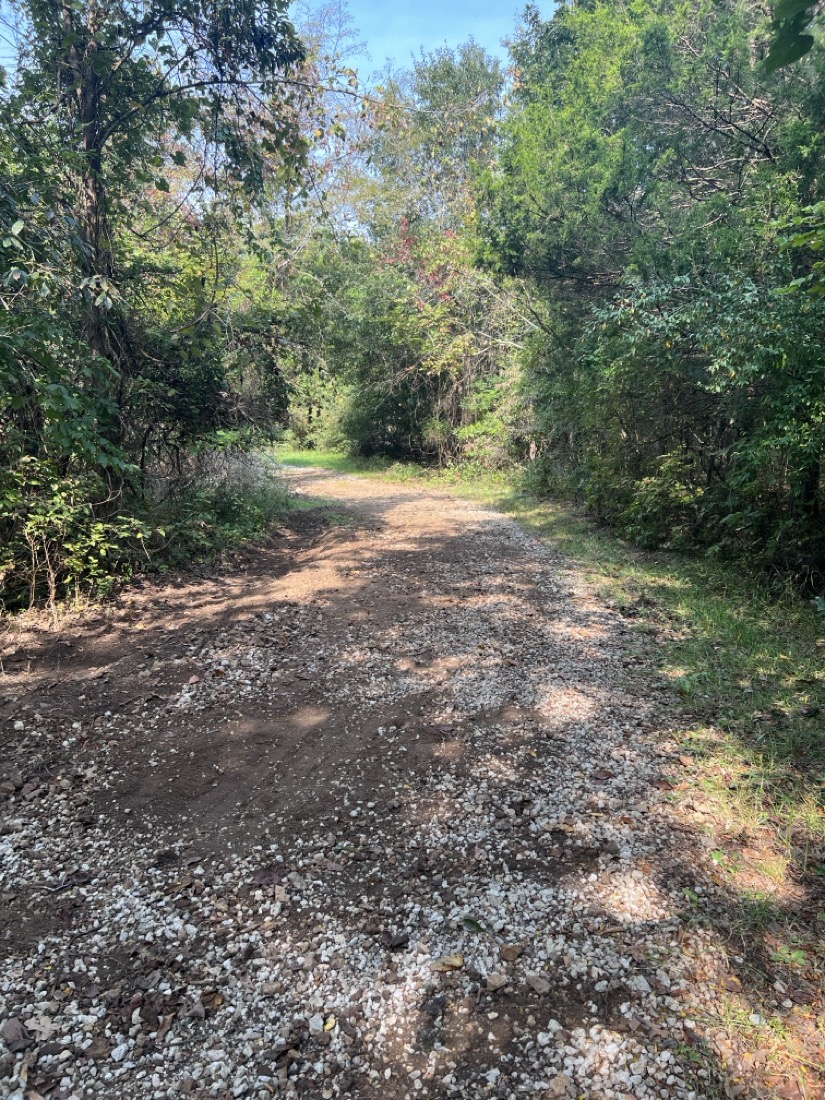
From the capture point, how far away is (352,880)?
8.68 feet

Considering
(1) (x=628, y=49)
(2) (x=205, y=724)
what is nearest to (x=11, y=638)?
(2) (x=205, y=724)

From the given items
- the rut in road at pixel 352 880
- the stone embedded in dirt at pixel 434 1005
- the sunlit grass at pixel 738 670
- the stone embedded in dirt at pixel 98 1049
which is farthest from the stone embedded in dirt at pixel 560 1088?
the sunlit grass at pixel 738 670

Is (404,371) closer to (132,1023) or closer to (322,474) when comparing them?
(322,474)

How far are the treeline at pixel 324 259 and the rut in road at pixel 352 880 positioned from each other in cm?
219

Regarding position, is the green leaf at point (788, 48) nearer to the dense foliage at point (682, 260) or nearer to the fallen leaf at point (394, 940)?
the dense foliage at point (682, 260)

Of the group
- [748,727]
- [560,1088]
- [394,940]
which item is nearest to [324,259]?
[748,727]

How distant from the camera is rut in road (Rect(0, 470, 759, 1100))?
6.31ft

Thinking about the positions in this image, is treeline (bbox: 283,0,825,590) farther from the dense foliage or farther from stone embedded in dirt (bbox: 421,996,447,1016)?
stone embedded in dirt (bbox: 421,996,447,1016)

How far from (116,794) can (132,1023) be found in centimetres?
136

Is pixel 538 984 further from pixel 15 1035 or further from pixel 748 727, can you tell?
pixel 748 727

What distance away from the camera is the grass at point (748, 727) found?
2.35 m

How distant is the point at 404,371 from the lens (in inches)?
653

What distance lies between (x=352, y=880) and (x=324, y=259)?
8170 mm

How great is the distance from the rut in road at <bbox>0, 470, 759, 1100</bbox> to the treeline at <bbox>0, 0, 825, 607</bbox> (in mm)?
2186
